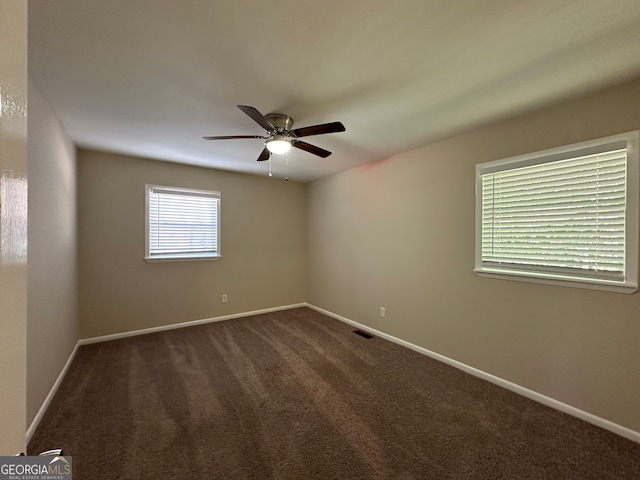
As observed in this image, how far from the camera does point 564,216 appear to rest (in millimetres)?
2084

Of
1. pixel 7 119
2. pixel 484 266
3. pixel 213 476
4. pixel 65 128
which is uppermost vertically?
pixel 65 128

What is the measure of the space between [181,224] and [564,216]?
4445 millimetres

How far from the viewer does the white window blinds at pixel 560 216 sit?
1.87m

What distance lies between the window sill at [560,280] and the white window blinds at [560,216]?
56mm

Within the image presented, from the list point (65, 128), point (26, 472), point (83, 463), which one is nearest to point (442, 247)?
point (26, 472)

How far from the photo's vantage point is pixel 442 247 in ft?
9.46

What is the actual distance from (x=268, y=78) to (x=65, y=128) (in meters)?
2.32

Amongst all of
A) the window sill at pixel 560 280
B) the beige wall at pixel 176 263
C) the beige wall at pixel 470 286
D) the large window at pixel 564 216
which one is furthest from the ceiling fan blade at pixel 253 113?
the beige wall at pixel 176 263

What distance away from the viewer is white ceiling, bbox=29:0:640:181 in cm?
126

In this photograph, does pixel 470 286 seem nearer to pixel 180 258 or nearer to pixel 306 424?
pixel 306 424

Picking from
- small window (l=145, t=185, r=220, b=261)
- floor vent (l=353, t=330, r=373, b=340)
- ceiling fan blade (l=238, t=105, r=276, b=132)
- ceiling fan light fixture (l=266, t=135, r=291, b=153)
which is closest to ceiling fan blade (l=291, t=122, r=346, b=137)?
ceiling fan light fixture (l=266, t=135, r=291, b=153)

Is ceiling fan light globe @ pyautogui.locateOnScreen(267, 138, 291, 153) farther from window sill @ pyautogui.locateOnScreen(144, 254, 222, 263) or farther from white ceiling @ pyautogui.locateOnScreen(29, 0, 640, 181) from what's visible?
window sill @ pyautogui.locateOnScreen(144, 254, 222, 263)

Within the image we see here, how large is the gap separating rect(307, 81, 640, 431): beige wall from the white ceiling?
0.27 metres

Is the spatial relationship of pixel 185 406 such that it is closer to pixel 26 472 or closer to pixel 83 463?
pixel 83 463
